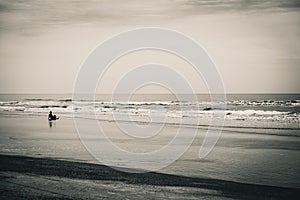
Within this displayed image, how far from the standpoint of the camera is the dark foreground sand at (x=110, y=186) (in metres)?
9.33

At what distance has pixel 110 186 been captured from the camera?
10.3 metres

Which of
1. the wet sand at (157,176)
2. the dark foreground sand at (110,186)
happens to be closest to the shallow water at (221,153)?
the wet sand at (157,176)

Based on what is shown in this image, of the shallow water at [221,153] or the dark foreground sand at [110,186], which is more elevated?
the shallow water at [221,153]

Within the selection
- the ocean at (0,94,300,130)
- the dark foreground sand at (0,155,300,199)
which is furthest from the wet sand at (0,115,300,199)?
the ocean at (0,94,300,130)

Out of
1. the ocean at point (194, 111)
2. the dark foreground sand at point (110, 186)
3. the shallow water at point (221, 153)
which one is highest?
the ocean at point (194, 111)

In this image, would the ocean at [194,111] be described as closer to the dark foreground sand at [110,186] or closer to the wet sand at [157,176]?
the wet sand at [157,176]

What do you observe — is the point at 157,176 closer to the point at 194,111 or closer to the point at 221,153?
the point at 221,153

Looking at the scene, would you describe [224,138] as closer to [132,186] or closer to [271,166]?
[271,166]

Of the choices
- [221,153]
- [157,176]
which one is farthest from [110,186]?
[221,153]

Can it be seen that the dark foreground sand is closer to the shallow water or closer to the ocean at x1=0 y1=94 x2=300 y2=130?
the shallow water

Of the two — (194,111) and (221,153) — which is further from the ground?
(194,111)

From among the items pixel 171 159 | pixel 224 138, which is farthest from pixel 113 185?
pixel 224 138

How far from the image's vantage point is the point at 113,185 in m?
10.4

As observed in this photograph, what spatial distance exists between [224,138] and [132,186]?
40.8 ft
